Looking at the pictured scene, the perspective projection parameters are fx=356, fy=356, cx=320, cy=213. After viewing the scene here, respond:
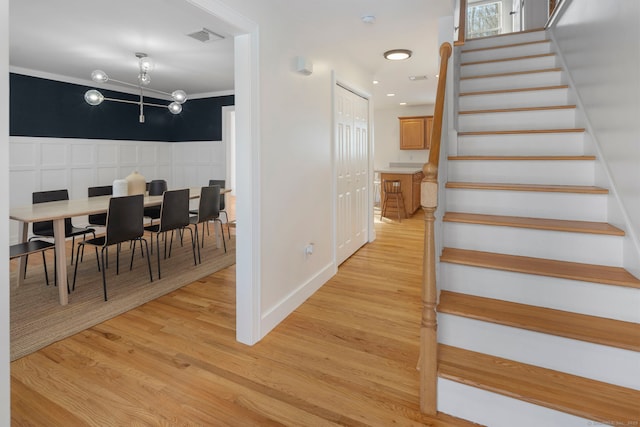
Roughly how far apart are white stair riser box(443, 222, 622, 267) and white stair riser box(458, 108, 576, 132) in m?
1.19

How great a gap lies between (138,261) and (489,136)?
3.99 meters

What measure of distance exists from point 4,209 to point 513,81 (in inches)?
147

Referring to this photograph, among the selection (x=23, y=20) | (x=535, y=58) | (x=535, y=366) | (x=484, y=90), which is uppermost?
(x=23, y=20)

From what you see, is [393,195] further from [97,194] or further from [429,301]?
[429,301]

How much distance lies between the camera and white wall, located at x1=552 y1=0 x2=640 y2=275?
5.73 ft

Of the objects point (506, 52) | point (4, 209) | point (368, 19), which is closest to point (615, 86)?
point (368, 19)

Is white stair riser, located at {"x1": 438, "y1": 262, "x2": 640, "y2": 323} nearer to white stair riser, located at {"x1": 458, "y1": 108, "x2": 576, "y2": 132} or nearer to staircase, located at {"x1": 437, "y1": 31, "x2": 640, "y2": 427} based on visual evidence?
staircase, located at {"x1": 437, "y1": 31, "x2": 640, "y2": 427}

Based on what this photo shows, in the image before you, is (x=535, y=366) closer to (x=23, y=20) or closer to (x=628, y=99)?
(x=628, y=99)

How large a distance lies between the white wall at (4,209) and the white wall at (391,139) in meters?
8.41

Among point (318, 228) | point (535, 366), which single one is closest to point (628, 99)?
point (535, 366)

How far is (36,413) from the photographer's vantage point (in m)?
1.74

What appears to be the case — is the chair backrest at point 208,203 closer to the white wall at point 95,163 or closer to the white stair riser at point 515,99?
the white wall at point 95,163

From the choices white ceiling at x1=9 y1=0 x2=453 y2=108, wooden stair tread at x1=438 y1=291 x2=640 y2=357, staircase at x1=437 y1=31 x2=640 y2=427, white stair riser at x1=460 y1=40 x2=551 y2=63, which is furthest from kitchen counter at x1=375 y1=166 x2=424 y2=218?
wooden stair tread at x1=438 y1=291 x2=640 y2=357

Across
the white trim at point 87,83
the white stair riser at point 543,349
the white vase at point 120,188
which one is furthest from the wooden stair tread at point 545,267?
the white trim at point 87,83
